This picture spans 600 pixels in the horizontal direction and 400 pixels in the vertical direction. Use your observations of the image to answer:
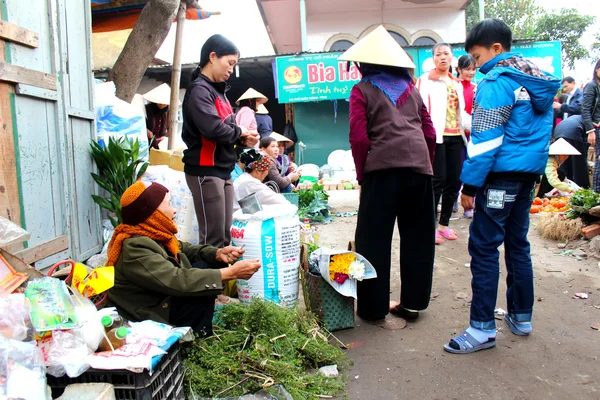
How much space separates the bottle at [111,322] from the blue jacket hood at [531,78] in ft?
7.89

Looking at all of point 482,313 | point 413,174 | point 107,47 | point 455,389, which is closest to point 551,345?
point 482,313

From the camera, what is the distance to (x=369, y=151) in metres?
3.07

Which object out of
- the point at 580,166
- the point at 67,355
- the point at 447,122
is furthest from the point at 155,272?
the point at 580,166

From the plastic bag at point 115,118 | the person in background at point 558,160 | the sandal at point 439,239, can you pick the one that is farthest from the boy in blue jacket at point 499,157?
the person in background at point 558,160

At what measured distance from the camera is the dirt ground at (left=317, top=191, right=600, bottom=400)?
244 centimetres

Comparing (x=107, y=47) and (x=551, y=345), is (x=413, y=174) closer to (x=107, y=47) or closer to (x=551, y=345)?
(x=551, y=345)

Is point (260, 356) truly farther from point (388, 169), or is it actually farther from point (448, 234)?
→ point (448, 234)

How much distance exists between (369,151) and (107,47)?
1473cm

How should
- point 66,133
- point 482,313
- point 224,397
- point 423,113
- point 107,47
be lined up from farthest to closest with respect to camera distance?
1. point 107,47
2. point 66,133
3. point 423,113
4. point 482,313
5. point 224,397

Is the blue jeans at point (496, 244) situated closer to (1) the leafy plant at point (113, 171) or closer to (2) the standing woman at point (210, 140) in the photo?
(2) the standing woman at point (210, 140)

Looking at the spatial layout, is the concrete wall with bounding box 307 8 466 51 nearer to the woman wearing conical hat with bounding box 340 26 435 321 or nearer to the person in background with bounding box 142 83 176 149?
the person in background with bounding box 142 83 176 149

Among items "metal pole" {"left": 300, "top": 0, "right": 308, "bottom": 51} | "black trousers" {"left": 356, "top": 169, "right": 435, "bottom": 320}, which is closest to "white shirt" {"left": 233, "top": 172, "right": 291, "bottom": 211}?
"black trousers" {"left": 356, "top": 169, "right": 435, "bottom": 320}

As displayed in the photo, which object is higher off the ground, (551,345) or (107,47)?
(107,47)

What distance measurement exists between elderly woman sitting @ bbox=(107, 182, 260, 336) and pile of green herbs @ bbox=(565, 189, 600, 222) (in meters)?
4.37
